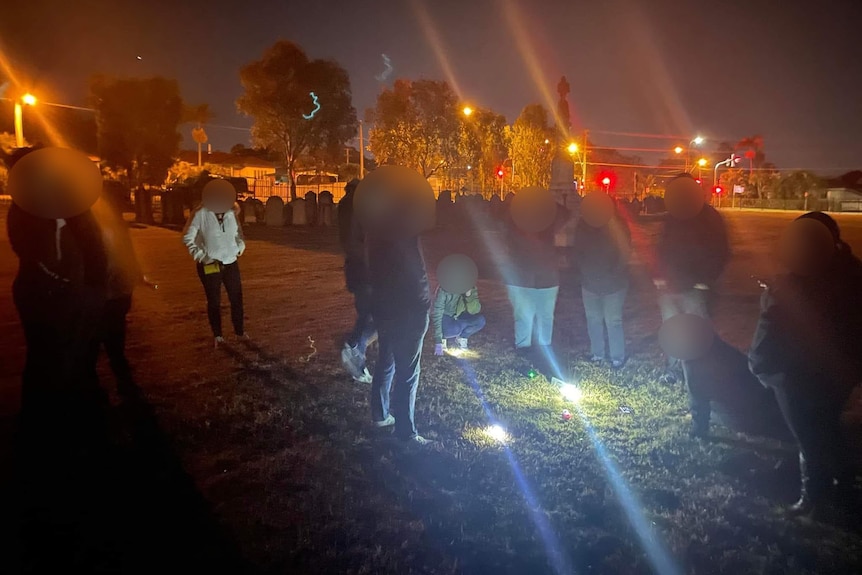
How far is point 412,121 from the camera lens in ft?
147

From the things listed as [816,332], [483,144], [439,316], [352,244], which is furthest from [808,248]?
[483,144]

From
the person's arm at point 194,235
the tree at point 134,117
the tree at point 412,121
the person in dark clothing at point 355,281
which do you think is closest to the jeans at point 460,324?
the person in dark clothing at point 355,281

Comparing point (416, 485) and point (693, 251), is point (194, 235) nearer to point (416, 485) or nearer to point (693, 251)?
point (416, 485)

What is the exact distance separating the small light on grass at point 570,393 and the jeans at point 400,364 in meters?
1.44

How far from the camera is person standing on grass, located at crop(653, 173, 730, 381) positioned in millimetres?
4684

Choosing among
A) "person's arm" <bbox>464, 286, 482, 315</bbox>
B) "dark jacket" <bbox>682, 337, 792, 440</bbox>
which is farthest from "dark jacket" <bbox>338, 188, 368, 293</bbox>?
"dark jacket" <bbox>682, 337, 792, 440</bbox>

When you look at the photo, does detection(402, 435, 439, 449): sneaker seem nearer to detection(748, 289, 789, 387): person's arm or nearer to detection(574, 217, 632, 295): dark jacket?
detection(748, 289, 789, 387): person's arm

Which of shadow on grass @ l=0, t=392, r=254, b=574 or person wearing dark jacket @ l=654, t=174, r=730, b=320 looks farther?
person wearing dark jacket @ l=654, t=174, r=730, b=320

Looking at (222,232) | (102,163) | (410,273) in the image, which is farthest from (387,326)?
(102,163)

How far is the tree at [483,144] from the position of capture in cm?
4791

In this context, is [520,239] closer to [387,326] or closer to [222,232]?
[387,326]

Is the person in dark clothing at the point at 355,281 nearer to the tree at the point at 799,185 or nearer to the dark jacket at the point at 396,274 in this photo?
the dark jacket at the point at 396,274

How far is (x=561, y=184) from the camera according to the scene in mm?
14414

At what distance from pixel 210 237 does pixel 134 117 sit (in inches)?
1217
